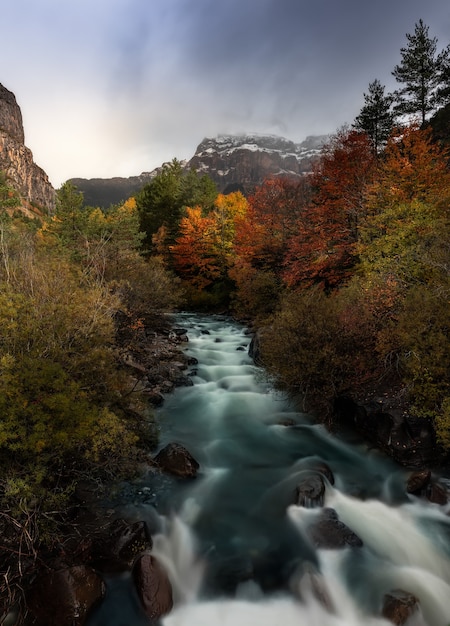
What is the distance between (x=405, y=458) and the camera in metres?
9.41

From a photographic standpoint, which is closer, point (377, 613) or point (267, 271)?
point (377, 613)

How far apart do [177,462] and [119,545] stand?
2847mm

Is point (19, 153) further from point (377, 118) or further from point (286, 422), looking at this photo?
point (286, 422)

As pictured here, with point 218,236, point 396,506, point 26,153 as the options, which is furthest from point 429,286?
point 26,153

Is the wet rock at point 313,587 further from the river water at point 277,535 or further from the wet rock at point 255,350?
the wet rock at point 255,350

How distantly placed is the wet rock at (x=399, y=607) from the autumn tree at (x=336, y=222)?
15471 mm

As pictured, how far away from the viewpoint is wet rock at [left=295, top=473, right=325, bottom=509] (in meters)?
8.18

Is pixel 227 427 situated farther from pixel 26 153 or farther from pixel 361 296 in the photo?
pixel 26 153

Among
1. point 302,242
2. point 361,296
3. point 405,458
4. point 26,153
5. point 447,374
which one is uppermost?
point 26,153

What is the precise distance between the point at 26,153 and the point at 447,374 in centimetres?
21681

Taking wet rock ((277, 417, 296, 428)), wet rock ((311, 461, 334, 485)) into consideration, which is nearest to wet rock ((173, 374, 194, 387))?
wet rock ((277, 417, 296, 428))

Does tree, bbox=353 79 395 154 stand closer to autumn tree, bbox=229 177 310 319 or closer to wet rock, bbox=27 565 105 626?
autumn tree, bbox=229 177 310 319

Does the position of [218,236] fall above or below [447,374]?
above

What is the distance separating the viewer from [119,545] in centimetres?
658
